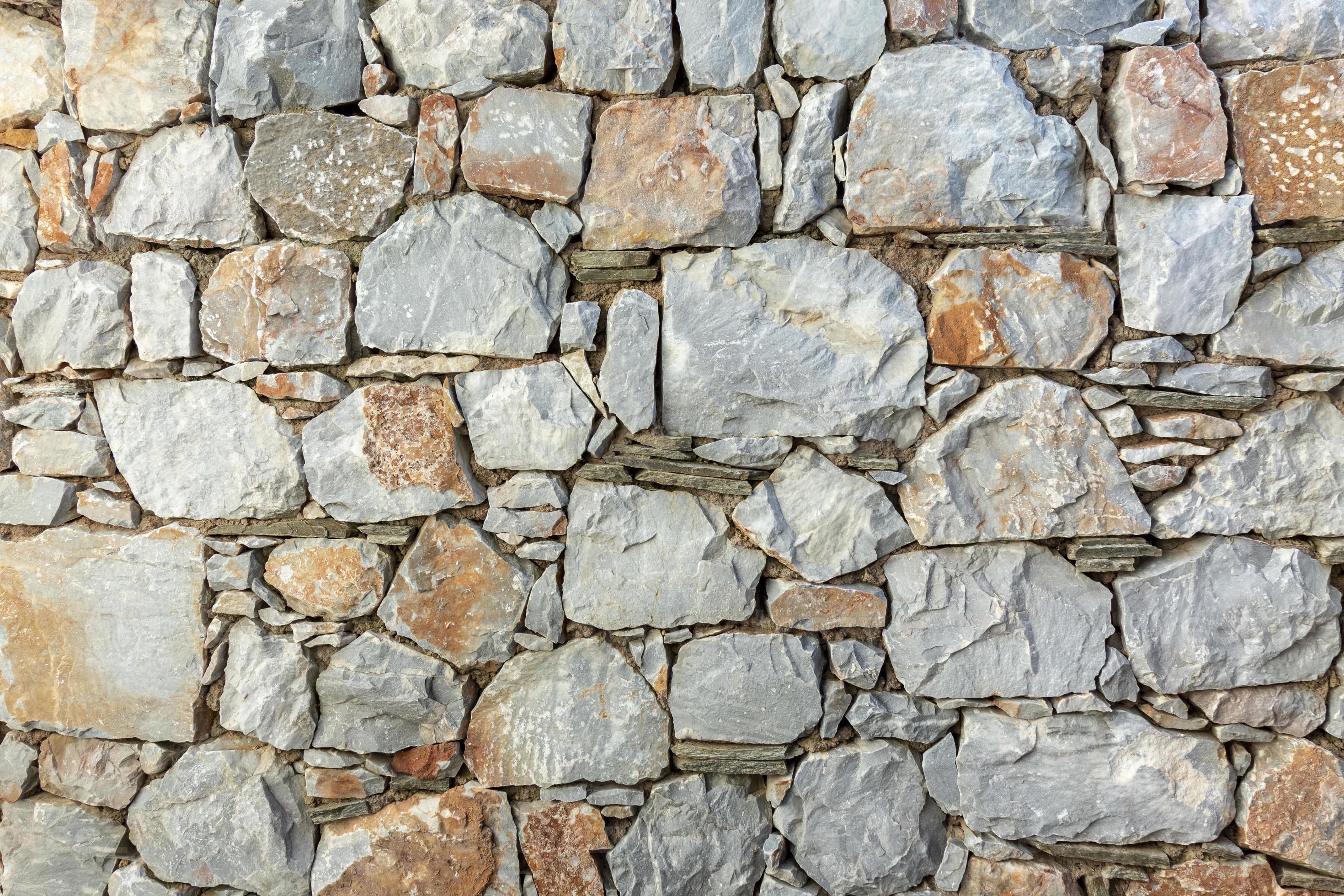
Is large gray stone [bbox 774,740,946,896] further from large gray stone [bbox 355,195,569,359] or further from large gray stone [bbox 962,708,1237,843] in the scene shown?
large gray stone [bbox 355,195,569,359]

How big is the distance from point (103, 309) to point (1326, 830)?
3.02 meters

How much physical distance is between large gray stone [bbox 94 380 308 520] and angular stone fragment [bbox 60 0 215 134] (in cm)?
66

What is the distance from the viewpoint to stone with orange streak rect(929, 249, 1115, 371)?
65.9 inches

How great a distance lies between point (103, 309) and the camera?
1978 millimetres

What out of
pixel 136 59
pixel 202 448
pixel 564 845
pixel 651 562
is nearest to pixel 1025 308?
pixel 651 562

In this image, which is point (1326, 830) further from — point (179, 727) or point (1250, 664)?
point (179, 727)

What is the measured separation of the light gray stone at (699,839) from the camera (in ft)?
5.98

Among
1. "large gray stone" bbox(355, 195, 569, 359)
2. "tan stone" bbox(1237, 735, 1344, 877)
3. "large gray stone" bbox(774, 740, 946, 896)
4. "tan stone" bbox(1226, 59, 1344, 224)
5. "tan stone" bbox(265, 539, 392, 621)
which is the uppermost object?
"tan stone" bbox(1226, 59, 1344, 224)

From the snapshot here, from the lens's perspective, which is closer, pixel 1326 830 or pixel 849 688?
pixel 1326 830

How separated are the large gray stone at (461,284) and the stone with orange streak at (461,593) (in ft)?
1.41

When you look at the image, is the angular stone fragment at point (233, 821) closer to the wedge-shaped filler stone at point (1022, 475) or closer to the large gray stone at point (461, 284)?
the large gray stone at point (461, 284)

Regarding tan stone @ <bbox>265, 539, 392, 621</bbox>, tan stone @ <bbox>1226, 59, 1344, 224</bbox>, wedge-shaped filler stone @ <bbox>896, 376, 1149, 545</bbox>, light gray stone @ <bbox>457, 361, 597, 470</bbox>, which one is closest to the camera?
tan stone @ <bbox>1226, 59, 1344, 224</bbox>

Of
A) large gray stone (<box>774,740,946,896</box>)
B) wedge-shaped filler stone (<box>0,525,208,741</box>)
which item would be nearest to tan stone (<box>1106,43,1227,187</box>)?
large gray stone (<box>774,740,946,896</box>)

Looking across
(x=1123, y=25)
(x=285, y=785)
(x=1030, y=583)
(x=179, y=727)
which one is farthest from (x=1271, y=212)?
(x=179, y=727)
